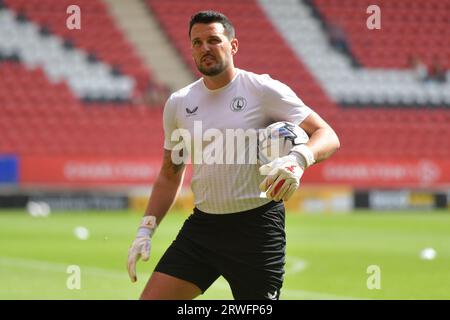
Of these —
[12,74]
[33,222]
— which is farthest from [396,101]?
[33,222]

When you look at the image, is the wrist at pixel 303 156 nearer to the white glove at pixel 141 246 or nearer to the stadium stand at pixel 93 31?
the white glove at pixel 141 246

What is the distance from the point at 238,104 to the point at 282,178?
3.02 ft

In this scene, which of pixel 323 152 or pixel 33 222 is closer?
pixel 323 152

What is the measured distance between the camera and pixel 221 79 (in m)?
6.09

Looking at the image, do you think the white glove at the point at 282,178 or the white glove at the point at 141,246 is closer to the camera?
the white glove at the point at 282,178

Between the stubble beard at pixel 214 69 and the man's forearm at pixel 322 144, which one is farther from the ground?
the stubble beard at pixel 214 69

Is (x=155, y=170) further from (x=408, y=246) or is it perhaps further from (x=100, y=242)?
(x=408, y=246)

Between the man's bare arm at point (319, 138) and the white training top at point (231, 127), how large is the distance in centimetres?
5

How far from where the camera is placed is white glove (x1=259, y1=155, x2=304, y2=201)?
207 inches

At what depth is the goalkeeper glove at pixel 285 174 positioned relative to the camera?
525 centimetres

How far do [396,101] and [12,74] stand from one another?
12.8 metres

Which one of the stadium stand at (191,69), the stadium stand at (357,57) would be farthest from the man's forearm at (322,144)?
the stadium stand at (357,57)

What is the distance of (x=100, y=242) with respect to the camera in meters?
17.3

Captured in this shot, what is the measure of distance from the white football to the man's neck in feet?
1.40
